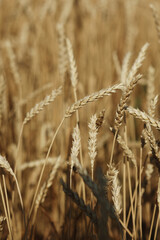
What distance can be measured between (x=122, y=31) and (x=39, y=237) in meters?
1.88

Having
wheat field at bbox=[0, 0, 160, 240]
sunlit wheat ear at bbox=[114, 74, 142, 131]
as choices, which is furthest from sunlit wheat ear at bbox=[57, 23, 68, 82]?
sunlit wheat ear at bbox=[114, 74, 142, 131]

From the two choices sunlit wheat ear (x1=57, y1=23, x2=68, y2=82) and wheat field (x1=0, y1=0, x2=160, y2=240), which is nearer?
wheat field (x1=0, y1=0, x2=160, y2=240)

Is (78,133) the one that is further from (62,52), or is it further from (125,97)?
(62,52)

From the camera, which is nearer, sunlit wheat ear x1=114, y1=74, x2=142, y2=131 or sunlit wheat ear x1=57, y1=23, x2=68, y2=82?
sunlit wheat ear x1=114, y1=74, x2=142, y2=131

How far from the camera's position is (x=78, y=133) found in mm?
559

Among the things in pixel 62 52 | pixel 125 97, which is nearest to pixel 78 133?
pixel 125 97

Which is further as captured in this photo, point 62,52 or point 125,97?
point 62,52

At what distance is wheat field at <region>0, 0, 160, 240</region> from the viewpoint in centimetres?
52

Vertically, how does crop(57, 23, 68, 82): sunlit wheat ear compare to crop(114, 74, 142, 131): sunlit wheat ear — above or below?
above

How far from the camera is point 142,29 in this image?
8.31 feet

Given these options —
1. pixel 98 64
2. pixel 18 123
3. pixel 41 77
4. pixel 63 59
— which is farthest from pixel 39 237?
pixel 98 64

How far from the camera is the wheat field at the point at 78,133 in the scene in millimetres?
521

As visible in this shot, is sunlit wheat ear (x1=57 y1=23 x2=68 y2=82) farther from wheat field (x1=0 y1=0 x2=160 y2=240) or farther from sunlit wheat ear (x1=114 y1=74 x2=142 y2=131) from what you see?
sunlit wheat ear (x1=114 y1=74 x2=142 y2=131)

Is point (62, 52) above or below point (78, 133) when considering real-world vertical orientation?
above
